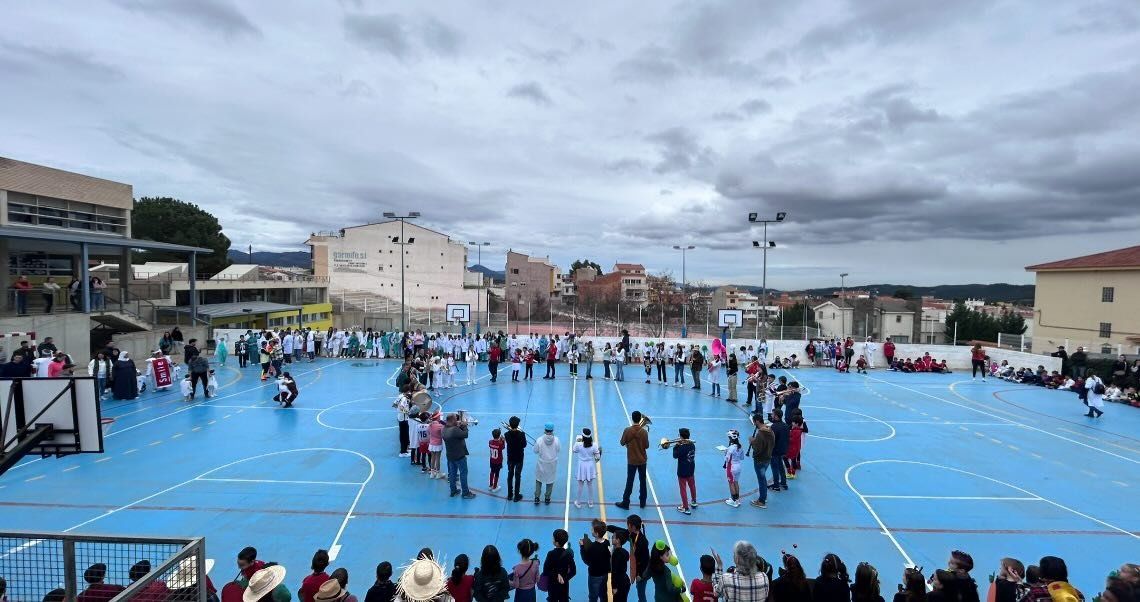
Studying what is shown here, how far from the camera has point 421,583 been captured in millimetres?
4707

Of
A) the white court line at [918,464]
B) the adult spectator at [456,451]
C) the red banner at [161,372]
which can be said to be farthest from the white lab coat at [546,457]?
the red banner at [161,372]

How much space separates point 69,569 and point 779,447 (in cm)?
976

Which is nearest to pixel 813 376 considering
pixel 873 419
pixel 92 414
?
pixel 873 419

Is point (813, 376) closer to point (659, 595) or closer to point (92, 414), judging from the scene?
point (659, 595)

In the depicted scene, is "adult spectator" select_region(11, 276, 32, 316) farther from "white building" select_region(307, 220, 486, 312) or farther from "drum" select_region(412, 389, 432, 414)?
"white building" select_region(307, 220, 486, 312)

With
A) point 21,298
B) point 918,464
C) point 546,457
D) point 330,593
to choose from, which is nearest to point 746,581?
point 330,593

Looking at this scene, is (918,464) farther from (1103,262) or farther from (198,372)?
(1103,262)

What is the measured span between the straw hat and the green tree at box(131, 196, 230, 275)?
2357 inches

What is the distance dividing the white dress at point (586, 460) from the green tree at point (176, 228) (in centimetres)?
5714

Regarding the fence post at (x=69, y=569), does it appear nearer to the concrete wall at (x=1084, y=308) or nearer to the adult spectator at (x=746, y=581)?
the adult spectator at (x=746, y=581)

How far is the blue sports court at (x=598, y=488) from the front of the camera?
327 inches

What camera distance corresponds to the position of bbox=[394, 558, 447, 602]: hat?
466 cm

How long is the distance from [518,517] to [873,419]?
495 inches

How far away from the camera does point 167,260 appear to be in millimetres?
57469
